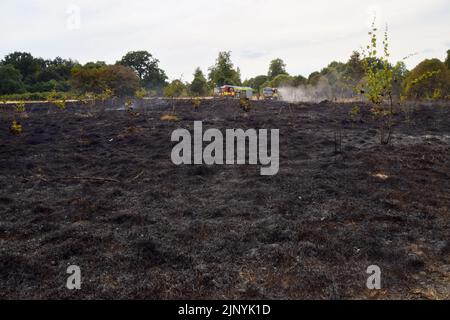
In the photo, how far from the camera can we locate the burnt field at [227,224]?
434 centimetres

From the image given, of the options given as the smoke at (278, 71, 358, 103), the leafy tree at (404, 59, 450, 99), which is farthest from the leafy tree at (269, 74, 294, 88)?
the leafy tree at (404, 59, 450, 99)

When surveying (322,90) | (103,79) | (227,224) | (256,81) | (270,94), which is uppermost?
(256,81)

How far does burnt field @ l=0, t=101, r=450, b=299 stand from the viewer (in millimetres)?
4336

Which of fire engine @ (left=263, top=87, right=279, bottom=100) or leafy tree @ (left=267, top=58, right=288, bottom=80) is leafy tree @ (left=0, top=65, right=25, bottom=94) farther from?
leafy tree @ (left=267, top=58, right=288, bottom=80)

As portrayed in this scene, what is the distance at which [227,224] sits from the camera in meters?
6.20

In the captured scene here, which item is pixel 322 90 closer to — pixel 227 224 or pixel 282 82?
pixel 282 82

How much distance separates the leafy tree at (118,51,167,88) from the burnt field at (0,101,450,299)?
61318 mm

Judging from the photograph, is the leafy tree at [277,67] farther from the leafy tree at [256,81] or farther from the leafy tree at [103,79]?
the leafy tree at [103,79]

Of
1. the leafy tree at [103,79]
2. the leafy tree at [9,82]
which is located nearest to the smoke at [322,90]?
the leafy tree at [103,79]

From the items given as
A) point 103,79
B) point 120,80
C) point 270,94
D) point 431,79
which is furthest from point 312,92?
point 103,79

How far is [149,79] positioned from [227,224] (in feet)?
226

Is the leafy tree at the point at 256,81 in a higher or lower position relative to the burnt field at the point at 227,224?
higher

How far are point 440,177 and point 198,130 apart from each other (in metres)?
9.75

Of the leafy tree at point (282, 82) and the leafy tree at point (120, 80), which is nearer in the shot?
the leafy tree at point (120, 80)
